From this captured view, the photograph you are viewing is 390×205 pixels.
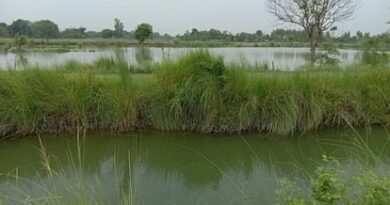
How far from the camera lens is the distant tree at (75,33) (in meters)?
47.2

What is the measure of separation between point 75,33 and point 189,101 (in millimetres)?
43829

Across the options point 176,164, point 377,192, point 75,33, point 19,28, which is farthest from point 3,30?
point 377,192

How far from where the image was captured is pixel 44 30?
157 ft

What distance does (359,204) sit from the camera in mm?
Result: 2627

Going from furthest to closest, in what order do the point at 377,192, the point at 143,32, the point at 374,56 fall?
the point at 143,32, the point at 374,56, the point at 377,192

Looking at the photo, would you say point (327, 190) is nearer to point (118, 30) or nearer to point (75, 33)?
point (118, 30)

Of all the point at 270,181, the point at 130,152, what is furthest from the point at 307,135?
the point at 130,152

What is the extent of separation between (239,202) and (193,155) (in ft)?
8.13

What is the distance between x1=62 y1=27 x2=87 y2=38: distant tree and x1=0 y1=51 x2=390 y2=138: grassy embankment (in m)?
41.9

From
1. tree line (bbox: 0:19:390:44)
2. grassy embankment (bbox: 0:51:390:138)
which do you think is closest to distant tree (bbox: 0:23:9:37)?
tree line (bbox: 0:19:390:44)

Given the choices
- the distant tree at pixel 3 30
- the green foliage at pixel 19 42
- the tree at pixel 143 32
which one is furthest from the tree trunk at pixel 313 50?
the distant tree at pixel 3 30

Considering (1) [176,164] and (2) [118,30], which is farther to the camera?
(2) [118,30]

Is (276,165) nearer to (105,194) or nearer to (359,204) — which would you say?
(105,194)

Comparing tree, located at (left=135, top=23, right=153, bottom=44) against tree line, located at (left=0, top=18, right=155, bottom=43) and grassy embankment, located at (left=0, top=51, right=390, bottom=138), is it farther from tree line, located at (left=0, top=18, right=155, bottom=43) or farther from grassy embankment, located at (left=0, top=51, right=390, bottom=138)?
grassy embankment, located at (left=0, top=51, right=390, bottom=138)
